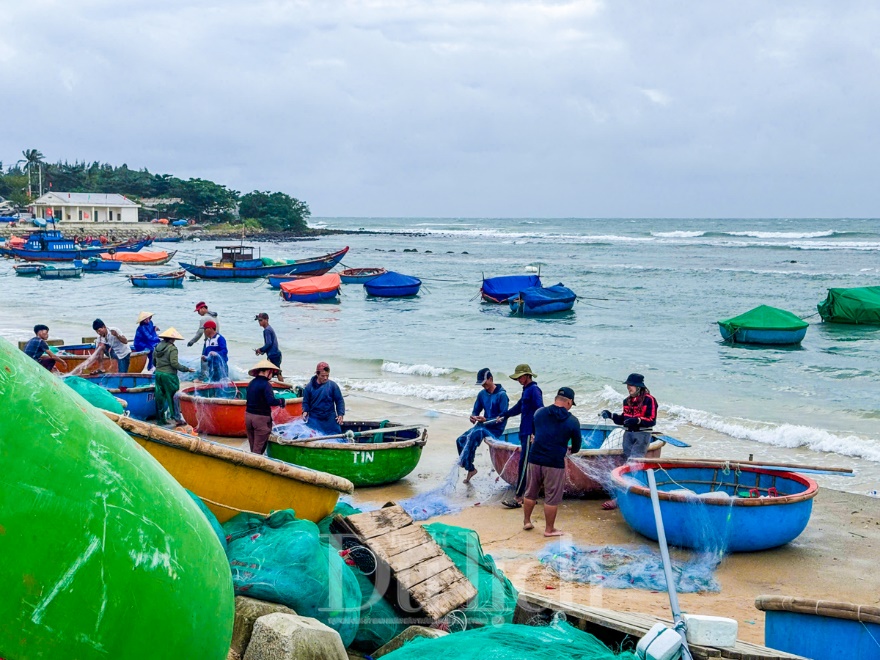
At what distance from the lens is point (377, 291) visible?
44.6 m

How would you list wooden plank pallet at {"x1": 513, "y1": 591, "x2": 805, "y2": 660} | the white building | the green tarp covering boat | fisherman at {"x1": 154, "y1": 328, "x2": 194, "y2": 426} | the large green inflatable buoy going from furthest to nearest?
the white building → the green tarp covering boat → fisherman at {"x1": 154, "y1": 328, "x2": 194, "y2": 426} → wooden plank pallet at {"x1": 513, "y1": 591, "x2": 805, "y2": 660} → the large green inflatable buoy

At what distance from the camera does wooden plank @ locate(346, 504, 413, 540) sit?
5.94 m

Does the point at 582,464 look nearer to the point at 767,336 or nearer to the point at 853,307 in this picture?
the point at 767,336

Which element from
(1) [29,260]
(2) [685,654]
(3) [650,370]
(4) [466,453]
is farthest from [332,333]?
(1) [29,260]

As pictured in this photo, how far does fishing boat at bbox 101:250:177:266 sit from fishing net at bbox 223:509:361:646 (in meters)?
61.2

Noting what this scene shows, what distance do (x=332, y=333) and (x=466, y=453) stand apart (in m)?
20.5

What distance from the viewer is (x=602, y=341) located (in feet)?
99.0

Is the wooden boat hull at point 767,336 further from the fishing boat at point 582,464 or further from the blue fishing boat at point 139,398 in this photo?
the blue fishing boat at point 139,398

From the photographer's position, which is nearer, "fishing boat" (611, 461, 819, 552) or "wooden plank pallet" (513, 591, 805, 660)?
"wooden plank pallet" (513, 591, 805, 660)

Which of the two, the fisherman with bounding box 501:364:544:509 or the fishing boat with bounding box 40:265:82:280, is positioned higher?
the fisherman with bounding box 501:364:544:509

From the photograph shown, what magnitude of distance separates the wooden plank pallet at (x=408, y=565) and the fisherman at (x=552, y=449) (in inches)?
127

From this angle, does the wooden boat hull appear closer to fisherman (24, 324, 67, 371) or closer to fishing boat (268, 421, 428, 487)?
fishing boat (268, 421, 428, 487)

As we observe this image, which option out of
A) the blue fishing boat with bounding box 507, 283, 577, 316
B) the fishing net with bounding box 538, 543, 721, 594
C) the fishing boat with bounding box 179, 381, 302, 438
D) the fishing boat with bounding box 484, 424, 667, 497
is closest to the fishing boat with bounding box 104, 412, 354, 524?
the fishing net with bounding box 538, 543, 721, 594

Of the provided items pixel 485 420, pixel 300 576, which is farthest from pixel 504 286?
pixel 300 576
